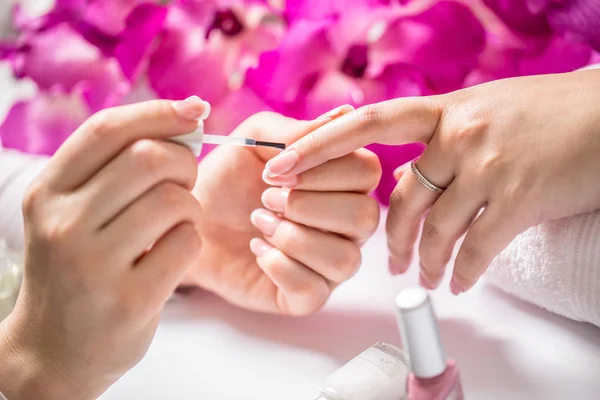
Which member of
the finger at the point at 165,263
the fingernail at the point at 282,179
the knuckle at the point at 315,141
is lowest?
the finger at the point at 165,263

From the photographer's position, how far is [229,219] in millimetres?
859

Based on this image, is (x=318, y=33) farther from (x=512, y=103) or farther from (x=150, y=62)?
(x=512, y=103)

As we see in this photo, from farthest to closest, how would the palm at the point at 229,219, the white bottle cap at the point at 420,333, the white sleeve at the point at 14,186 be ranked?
the white sleeve at the point at 14,186 → the palm at the point at 229,219 → the white bottle cap at the point at 420,333

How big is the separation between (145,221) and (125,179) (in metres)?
0.04

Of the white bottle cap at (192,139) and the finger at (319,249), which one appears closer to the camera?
the white bottle cap at (192,139)

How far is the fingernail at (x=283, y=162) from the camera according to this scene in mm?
690

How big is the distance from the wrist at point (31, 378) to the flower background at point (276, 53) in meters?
0.53

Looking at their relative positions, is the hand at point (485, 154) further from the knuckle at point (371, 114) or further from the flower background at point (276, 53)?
the flower background at point (276, 53)

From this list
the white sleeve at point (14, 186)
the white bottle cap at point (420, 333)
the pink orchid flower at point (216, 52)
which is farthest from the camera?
the pink orchid flower at point (216, 52)

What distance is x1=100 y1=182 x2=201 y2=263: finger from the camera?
0.61 meters

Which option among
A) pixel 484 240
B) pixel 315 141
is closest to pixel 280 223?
pixel 315 141

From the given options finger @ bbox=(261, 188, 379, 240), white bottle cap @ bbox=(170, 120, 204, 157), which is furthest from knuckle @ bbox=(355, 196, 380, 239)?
white bottle cap @ bbox=(170, 120, 204, 157)

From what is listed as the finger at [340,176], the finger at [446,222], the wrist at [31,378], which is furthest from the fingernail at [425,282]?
the wrist at [31,378]

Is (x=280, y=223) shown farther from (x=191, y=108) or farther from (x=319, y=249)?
(x=191, y=108)
